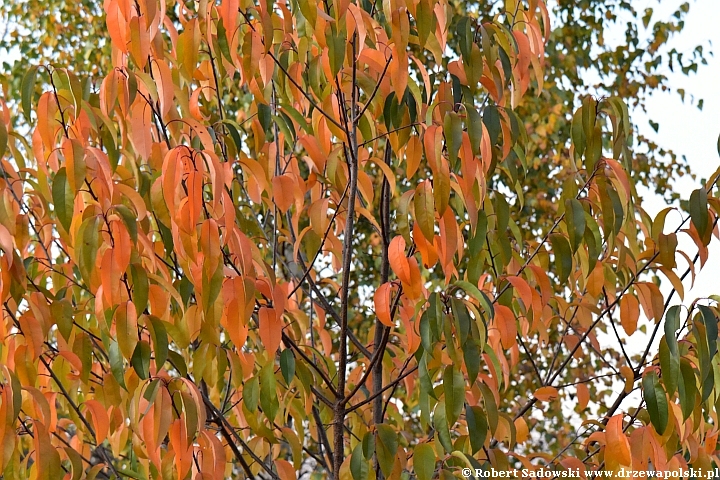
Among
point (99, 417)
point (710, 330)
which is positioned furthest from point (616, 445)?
point (99, 417)

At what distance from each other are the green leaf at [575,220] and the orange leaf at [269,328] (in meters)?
0.40

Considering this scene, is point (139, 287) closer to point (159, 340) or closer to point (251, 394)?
point (159, 340)

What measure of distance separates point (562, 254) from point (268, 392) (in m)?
0.45

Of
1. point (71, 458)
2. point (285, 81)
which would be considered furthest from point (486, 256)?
point (71, 458)

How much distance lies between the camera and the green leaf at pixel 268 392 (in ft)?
3.53

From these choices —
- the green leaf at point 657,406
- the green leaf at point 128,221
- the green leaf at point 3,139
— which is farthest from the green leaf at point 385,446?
the green leaf at point 3,139

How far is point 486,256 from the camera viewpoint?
1354 millimetres

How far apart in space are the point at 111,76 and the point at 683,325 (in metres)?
0.78

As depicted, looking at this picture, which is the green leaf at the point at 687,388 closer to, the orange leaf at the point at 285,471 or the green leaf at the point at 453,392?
the green leaf at the point at 453,392

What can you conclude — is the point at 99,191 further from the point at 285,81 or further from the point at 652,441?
the point at 652,441

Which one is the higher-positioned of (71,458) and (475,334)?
(475,334)

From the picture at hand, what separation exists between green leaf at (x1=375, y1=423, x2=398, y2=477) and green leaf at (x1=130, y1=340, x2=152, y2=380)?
0.32 m

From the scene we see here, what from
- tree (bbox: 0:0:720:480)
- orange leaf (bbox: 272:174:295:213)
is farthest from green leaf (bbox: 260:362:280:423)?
orange leaf (bbox: 272:174:295:213)

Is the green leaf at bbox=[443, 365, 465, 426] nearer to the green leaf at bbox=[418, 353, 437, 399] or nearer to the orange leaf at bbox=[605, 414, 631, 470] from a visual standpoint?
the green leaf at bbox=[418, 353, 437, 399]
